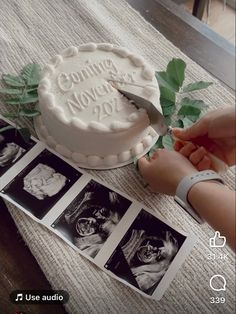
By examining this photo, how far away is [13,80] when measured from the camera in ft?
2.79

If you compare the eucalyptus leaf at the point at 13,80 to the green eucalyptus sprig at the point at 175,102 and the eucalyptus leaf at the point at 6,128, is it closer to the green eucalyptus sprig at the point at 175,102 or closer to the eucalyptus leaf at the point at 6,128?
the eucalyptus leaf at the point at 6,128

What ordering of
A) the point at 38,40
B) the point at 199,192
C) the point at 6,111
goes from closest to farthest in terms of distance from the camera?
the point at 199,192
the point at 6,111
the point at 38,40

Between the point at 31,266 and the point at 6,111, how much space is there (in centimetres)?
33

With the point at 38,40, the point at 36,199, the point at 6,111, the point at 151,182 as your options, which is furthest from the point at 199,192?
the point at 38,40

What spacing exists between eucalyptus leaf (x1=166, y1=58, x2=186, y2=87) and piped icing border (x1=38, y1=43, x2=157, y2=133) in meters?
0.07

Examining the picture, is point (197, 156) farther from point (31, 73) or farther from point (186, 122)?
point (31, 73)

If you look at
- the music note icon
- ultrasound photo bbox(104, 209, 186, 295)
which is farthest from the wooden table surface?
ultrasound photo bbox(104, 209, 186, 295)

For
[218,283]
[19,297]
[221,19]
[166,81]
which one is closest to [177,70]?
[166,81]

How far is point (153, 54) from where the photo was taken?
975 mm

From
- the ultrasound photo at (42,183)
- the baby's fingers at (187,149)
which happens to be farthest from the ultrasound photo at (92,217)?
the baby's fingers at (187,149)

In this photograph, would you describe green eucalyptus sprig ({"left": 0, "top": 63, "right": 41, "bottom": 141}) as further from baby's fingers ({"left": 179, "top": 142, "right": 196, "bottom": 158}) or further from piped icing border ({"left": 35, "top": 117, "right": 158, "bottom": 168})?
baby's fingers ({"left": 179, "top": 142, "right": 196, "bottom": 158})

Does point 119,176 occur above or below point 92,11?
below

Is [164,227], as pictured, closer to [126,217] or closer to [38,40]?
[126,217]

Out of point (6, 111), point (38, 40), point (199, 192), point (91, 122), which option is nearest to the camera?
point (199, 192)
